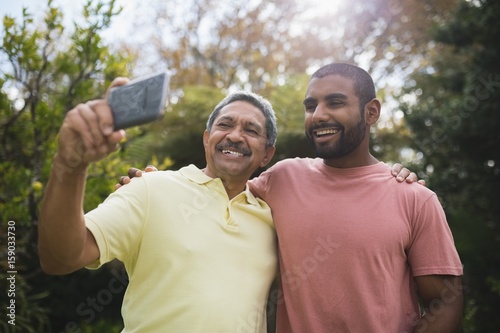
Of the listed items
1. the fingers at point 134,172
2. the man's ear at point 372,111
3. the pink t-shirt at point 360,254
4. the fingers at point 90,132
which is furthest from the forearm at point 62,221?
the man's ear at point 372,111

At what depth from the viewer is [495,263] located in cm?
561

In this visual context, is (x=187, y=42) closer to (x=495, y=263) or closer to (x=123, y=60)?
(x=123, y=60)

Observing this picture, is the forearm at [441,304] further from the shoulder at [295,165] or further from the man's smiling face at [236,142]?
the man's smiling face at [236,142]

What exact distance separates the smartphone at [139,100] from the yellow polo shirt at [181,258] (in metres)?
0.67

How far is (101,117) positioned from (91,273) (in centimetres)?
461

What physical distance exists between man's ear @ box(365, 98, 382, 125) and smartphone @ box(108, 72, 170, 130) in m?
1.60

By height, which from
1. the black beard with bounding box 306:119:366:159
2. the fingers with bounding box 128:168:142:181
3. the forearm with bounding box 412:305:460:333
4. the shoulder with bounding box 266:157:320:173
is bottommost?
the forearm with bounding box 412:305:460:333

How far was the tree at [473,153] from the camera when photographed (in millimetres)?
5489

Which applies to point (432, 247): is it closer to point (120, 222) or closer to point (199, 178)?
point (199, 178)

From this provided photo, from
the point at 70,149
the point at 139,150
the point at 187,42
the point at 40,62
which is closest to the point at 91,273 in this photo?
the point at 139,150

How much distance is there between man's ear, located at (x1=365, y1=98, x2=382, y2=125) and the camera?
9.05ft

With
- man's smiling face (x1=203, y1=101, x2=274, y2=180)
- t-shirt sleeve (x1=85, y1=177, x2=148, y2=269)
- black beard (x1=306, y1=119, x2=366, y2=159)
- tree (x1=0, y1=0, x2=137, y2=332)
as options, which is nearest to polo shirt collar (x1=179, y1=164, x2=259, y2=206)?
man's smiling face (x1=203, y1=101, x2=274, y2=180)

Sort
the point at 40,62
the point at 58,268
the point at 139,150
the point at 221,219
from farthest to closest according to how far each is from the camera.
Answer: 1. the point at 139,150
2. the point at 40,62
3. the point at 221,219
4. the point at 58,268

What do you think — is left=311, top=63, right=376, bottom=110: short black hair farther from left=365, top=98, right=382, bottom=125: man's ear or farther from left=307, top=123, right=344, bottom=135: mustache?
left=307, top=123, right=344, bottom=135: mustache
